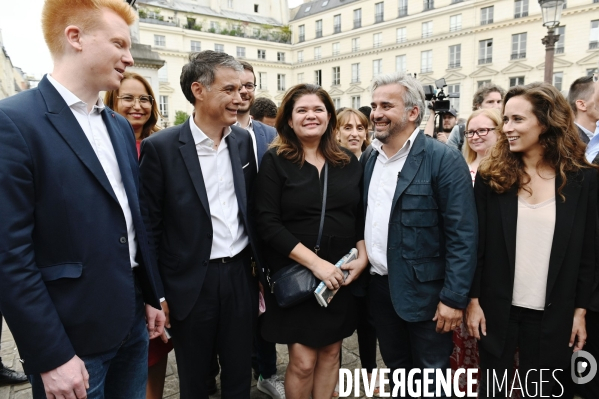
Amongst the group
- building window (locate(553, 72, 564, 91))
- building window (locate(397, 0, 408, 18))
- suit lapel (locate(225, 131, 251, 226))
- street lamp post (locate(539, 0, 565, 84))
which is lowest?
suit lapel (locate(225, 131, 251, 226))

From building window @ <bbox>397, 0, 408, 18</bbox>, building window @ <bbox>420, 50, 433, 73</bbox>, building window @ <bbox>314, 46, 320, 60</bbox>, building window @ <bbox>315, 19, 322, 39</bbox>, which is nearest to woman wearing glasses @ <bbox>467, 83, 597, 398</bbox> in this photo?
building window @ <bbox>420, 50, 433, 73</bbox>

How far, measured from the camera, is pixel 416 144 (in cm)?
250

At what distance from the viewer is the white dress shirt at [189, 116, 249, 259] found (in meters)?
2.40

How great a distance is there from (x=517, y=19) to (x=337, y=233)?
3877 centimetres

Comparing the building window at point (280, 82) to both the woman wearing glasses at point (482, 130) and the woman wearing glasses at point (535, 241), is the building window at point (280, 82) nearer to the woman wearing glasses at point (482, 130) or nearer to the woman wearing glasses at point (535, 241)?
the woman wearing glasses at point (482, 130)

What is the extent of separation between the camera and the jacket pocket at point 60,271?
5.09 feet

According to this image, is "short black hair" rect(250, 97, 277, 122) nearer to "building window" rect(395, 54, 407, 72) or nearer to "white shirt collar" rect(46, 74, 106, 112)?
"white shirt collar" rect(46, 74, 106, 112)

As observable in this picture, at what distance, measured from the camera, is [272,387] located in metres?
3.21

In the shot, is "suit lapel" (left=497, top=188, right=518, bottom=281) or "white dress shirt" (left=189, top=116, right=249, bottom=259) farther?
"white dress shirt" (left=189, top=116, right=249, bottom=259)

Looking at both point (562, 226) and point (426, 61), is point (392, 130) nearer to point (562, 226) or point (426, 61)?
point (562, 226)

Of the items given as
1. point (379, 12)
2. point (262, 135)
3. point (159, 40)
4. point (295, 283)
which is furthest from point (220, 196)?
point (379, 12)

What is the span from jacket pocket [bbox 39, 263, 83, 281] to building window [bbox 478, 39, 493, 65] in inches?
1556

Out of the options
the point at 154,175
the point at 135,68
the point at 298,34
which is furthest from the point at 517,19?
the point at 154,175

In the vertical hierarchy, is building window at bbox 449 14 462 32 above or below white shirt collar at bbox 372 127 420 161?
above
